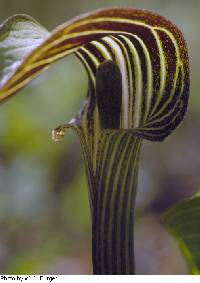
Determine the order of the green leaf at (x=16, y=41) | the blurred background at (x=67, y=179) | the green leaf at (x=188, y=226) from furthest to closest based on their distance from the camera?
the blurred background at (x=67, y=179) < the green leaf at (x=188, y=226) < the green leaf at (x=16, y=41)

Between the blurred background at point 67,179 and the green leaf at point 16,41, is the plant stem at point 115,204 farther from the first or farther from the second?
the blurred background at point 67,179

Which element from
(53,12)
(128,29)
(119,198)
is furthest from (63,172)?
(128,29)

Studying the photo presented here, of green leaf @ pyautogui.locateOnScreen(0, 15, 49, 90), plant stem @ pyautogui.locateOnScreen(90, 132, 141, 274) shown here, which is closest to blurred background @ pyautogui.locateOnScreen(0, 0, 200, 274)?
plant stem @ pyautogui.locateOnScreen(90, 132, 141, 274)

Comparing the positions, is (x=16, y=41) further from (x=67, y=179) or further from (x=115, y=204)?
(x=67, y=179)

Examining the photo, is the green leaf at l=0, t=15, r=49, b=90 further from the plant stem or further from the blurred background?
the blurred background

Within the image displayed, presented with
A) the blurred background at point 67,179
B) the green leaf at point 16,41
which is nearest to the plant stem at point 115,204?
the green leaf at point 16,41

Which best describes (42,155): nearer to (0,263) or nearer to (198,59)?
(0,263)

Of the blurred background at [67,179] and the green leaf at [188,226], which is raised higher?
the blurred background at [67,179]
